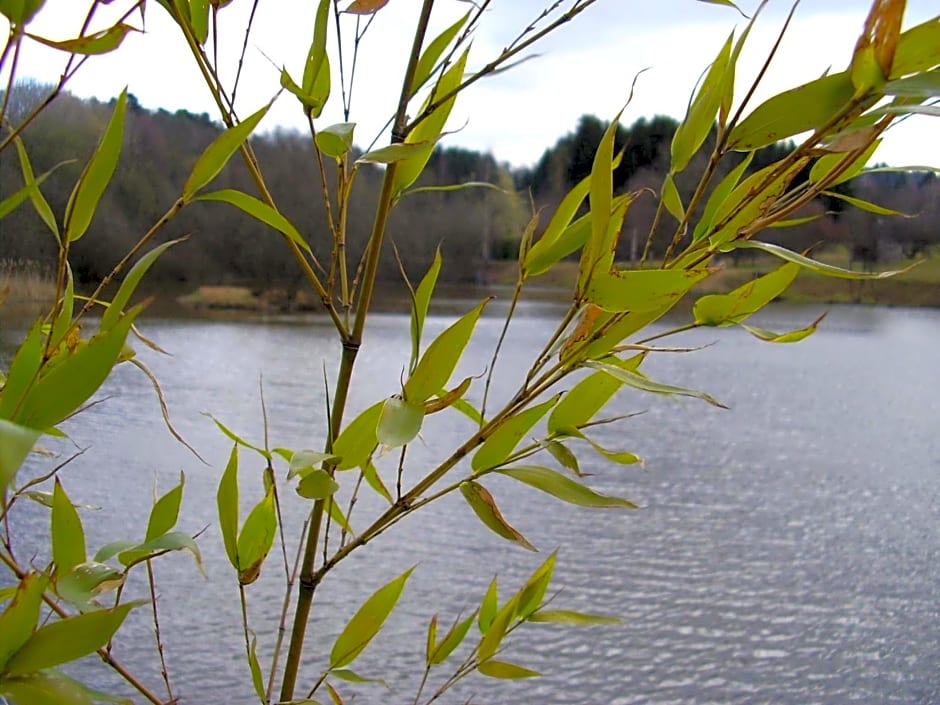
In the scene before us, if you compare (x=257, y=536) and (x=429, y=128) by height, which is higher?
(x=429, y=128)

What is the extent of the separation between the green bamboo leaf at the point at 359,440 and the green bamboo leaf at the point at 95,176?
0.25 ft

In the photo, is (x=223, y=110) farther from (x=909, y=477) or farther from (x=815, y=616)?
(x=909, y=477)

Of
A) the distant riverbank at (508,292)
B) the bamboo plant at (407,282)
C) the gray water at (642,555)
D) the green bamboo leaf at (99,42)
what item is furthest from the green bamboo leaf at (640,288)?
the distant riverbank at (508,292)

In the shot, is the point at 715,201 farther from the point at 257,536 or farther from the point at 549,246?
the point at 257,536

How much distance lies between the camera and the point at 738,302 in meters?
0.22

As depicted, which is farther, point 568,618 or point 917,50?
point 568,618

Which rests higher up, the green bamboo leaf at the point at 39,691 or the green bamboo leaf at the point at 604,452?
the green bamboo leaf at the point at 604,452

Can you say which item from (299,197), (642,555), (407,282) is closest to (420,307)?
(407,282)

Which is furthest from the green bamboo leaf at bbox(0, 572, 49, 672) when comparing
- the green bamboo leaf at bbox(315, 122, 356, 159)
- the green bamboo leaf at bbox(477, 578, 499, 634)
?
the green bamboo leaf at bbox(477, 578, 499, 634)

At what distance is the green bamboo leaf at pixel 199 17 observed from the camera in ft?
0.73

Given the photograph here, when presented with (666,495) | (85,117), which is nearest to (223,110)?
(85,117)

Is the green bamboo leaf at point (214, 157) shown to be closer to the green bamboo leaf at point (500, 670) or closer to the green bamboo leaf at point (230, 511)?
the green bamboo leaf at point (230, 511)

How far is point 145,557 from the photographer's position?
0.21 metres

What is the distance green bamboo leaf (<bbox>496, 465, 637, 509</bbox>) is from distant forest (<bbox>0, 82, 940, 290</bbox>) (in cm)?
26
